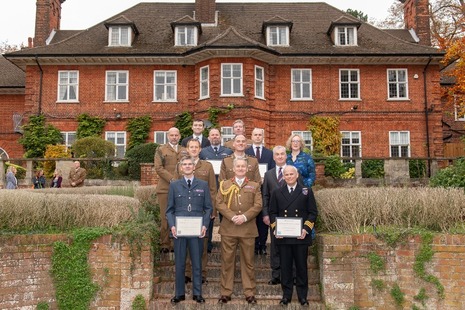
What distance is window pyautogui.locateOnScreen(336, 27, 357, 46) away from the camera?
2519 centimetres

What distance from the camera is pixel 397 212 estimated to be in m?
7.43

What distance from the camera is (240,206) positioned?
6734 millimetres

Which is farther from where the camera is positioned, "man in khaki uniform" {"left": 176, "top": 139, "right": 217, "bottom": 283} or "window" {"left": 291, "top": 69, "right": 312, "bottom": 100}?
"window" {"left": 291, "top": 69, "right": 312, "bottom": 100}

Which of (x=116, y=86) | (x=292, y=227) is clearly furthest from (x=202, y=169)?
(x=116, y=86)

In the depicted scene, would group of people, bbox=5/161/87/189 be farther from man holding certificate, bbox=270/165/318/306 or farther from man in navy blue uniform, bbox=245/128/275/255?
man holding certificate, bbox=270/165/318/306

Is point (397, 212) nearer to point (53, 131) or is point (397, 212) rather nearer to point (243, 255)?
point (243, 255)

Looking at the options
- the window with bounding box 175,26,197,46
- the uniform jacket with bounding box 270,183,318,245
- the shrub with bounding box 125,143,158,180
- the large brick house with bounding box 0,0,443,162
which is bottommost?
the uniform jacket with bounding box 270,183,318,245

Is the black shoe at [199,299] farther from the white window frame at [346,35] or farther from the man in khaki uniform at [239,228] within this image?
the white window frame at [346,35]

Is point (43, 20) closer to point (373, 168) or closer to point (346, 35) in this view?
point (346, 35)

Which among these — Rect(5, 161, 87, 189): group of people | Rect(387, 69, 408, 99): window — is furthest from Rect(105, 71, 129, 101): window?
Rect(387, 69, 408, 99): window

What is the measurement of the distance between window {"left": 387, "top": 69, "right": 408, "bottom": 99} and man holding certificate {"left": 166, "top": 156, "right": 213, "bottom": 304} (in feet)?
68.0

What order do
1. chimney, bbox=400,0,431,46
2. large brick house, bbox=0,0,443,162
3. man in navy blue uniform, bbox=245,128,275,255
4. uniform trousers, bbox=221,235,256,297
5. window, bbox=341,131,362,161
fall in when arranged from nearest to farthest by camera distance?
1. uniform trousers, bbox=221,235,256,297
2. man in navy blue uniform, bbox=245,128,275,255
3. large brick house, bbox=0,0,443,162
4. window, bbox=341,131,362,161
5. chimney, bbox=400,0,431,46

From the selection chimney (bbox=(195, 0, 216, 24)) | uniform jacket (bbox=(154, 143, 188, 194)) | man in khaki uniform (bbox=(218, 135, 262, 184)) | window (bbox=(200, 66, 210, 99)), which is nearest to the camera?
man in khaki uniform (bbox=(218, 135, 262, 184))

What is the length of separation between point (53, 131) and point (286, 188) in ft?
67.0
